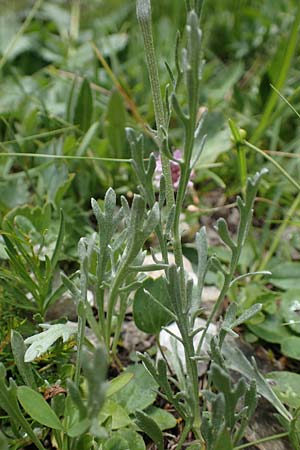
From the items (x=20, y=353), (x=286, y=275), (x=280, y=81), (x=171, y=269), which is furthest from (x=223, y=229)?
(x=280, y=81)

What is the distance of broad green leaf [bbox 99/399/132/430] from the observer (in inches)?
39.9

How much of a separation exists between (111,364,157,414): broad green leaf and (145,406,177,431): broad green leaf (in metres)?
0.03

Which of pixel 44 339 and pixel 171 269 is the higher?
pixel 171 269

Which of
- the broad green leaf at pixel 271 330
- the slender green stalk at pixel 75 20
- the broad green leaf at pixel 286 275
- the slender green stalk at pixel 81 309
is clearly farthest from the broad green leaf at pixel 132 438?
the slender green stalk at pixel 75 20

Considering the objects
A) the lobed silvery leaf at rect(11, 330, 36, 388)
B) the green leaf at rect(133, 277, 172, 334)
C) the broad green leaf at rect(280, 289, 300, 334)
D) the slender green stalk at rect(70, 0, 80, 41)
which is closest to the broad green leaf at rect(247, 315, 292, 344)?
the broad green leaf at rect(280, 289, 300, 334)

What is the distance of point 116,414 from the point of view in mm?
1029

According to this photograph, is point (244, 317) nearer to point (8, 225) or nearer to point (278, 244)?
point (8, 225)

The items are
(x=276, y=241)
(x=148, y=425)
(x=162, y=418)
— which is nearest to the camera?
(x=148, y=425)

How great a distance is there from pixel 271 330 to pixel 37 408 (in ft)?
1.99

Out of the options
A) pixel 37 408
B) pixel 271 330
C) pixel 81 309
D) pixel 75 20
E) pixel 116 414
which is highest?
pixel 75 20

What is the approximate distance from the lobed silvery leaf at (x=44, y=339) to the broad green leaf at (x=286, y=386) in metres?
0.41

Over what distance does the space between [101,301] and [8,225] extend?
0.33m

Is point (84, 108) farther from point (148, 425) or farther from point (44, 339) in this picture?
point (148, 425)

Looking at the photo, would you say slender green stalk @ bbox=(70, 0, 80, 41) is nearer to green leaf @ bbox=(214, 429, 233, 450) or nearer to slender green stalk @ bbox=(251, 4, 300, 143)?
slender green stalk @ bbox=(251, 4, 300, 143)
